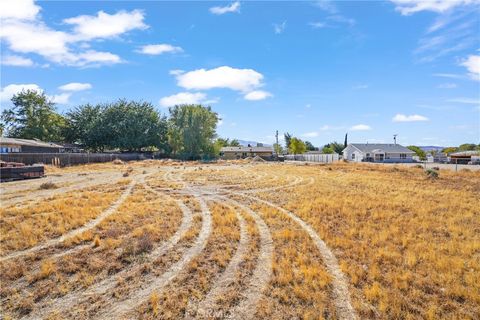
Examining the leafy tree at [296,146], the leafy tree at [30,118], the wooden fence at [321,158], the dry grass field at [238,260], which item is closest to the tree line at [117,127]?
the leafy tree at [30,118]

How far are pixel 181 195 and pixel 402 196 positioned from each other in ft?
41.9

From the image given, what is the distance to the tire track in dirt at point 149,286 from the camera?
504 centimetres

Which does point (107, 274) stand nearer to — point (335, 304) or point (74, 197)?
point (335, 304)

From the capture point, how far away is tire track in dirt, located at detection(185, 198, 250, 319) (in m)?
5.13

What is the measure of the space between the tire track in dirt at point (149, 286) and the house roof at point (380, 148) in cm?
6534

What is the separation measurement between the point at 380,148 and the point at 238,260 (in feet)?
226

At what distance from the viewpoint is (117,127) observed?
55.1 metres

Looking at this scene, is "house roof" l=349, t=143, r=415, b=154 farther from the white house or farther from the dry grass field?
the dry grass field

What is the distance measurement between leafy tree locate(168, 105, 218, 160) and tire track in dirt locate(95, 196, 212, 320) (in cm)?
5317

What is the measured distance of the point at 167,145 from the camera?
2447 inches

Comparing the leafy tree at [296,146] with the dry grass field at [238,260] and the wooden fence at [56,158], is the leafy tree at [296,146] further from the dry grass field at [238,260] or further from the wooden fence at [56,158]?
the dry grass field at [238,260]

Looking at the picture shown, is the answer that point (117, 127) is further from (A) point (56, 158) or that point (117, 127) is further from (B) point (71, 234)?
(B) point (71, 234)

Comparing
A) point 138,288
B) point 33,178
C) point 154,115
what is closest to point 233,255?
point 138,288

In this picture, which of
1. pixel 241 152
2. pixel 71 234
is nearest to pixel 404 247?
pixel 71 234
